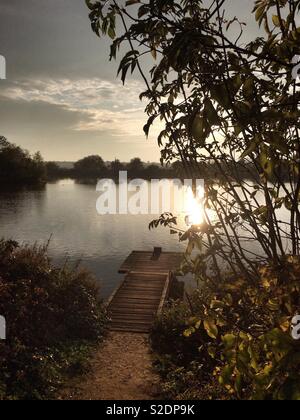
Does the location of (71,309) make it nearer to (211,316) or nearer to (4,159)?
(211,316)

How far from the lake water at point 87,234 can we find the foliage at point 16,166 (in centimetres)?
3447

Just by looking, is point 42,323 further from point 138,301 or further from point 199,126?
point 199,126

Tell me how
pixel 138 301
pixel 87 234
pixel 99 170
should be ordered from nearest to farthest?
pixel 138 301, pixel 87 234, pixel 99 170

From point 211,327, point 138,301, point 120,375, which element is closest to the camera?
point 211,327

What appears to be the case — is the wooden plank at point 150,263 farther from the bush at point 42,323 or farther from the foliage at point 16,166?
the foliage at point 16,166

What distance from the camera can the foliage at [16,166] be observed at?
9312cm

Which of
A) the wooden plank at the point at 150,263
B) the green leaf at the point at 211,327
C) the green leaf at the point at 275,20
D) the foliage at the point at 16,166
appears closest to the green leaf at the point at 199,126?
the green leaf at the point at 211,327

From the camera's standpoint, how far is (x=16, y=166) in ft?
309

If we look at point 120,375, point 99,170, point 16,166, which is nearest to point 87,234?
point 120,375

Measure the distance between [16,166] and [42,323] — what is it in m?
91.2

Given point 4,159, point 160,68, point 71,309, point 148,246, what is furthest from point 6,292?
point 4,159

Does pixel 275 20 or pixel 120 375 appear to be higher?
pixel 275 20

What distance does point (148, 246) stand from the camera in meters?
34.5

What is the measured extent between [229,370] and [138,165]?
15769 cm
